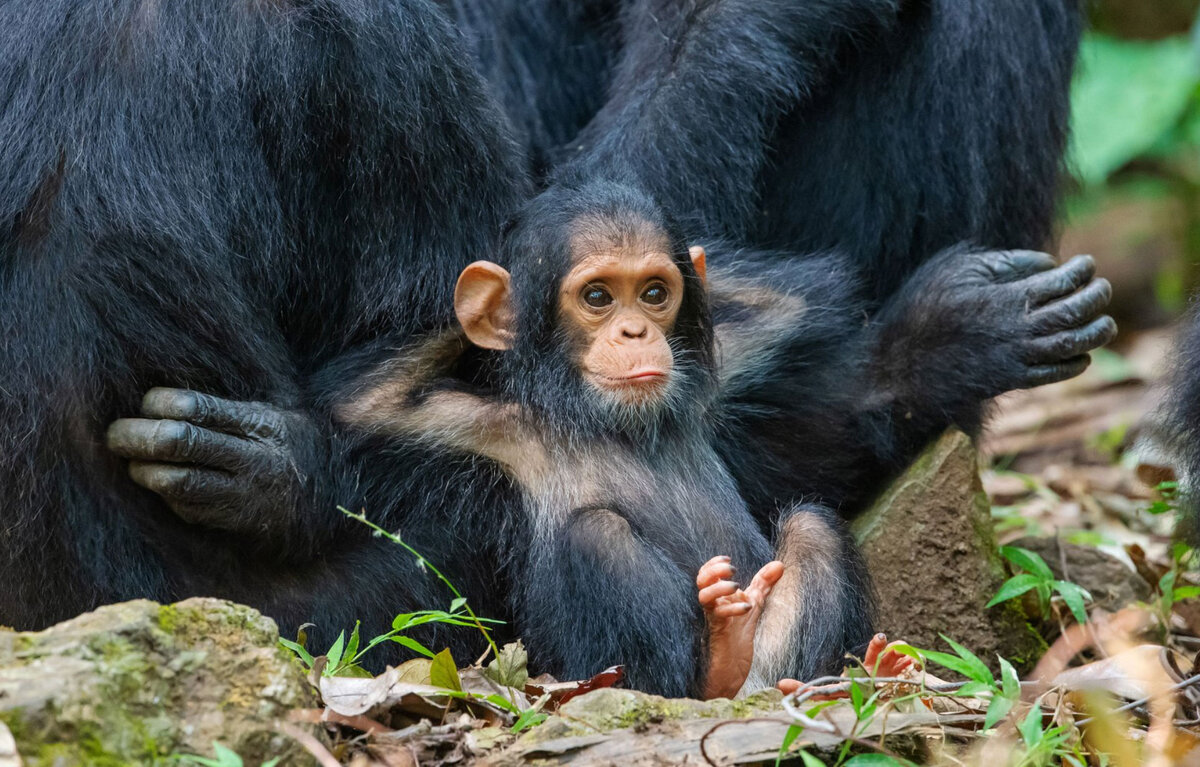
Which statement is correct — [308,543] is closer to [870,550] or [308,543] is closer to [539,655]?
[539,655]

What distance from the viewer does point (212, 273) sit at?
3.37 metres

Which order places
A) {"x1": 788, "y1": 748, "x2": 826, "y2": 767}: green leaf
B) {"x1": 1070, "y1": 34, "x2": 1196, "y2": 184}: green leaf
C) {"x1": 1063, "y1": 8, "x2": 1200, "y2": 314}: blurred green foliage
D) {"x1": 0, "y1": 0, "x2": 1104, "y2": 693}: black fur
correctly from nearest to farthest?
1. {"x1": 788, "y1": 748, "x2": 826, "y2": 767}: green leaf
2. {"x1": 0, "y1": 0, "x2": 1104, "y2": 693}: black fur
3. {"x1": 1070, "y1": 34, "x2": 1196, "y2": 184}: green leaf
4. {"x1": 1063, "y1": 8, "x2": 1200, "y2": 314}: blurred green foliage

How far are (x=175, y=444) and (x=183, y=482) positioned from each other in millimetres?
88

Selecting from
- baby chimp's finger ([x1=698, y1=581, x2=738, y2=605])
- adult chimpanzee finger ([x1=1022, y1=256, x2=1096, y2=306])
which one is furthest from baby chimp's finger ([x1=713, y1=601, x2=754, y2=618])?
adult chimpanzee finger ([x1=1022, y1=256, x2=1096, y2=306])

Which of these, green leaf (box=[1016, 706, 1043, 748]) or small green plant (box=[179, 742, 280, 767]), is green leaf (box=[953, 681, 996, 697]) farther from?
small green plant (box=[179, 742, 280, 767])

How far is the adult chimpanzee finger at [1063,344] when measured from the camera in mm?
4059

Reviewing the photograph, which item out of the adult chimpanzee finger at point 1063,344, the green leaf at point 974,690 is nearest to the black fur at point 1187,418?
the adult chimpanzee finger at point 1063,344

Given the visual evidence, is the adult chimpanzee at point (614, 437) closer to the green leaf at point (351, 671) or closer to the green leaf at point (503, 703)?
the green leaf at point (503, 703)

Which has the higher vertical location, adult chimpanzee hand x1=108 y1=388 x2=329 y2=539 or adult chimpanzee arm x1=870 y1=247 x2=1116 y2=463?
adult chimpanzee hand x1=108 y1=388 x2=329 y2=539

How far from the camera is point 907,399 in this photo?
4223mm

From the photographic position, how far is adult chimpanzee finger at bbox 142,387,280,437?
3.28 metres

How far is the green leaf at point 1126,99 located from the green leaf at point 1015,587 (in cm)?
535

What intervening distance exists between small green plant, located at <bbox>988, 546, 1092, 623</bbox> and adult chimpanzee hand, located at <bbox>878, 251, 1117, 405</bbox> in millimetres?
534

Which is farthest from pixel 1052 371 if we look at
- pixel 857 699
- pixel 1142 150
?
pixel 1142 150
